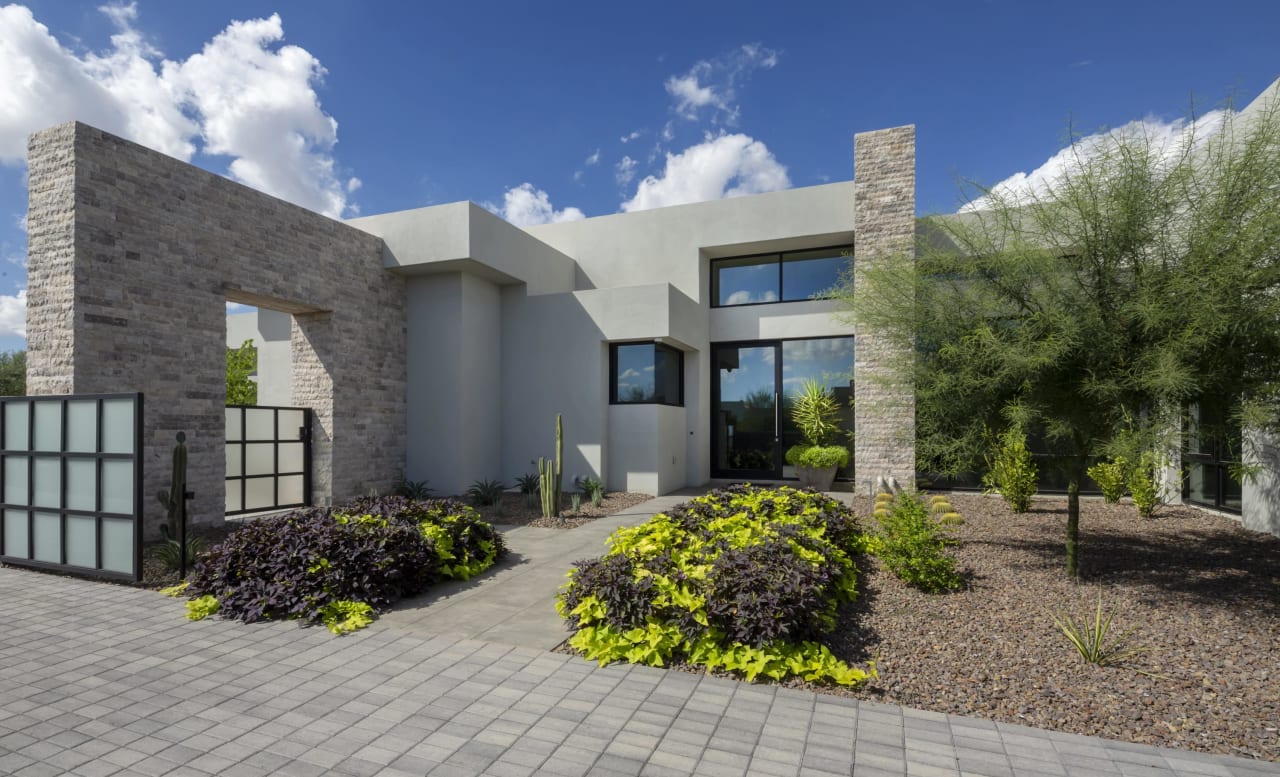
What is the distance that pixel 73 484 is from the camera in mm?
6289

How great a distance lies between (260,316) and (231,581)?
11625 mm

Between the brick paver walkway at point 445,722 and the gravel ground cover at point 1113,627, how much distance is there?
25cm

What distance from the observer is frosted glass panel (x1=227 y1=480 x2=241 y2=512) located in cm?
932

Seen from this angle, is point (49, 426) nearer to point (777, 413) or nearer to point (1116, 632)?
point (1116, 632)

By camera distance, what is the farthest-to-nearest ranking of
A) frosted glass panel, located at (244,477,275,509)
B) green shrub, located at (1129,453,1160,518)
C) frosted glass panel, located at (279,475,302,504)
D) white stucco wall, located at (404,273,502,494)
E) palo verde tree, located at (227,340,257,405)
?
palo verde tree, located at (227,340,257,405) < white stucco wall, located at (404,273,502,494) < frosted glass panel, located at (279,475,302,504) < frosted glass panel, located at (244,477,275,509) < green shrub, located at (1129,453,1160,518)

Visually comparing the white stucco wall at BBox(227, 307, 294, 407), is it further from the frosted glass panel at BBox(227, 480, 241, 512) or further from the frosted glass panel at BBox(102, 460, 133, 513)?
the frosted glass panel at BBox(102, 460, 133, 513)

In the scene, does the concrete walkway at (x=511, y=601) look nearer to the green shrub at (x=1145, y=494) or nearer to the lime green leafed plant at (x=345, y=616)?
the lime green leafed plant at (x=345, y=616)

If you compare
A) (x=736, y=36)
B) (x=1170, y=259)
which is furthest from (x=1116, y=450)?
(x=736, y=36)

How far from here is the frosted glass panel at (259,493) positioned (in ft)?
31.5

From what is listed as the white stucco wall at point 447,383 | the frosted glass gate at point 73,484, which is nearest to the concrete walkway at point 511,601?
the frosted glass gate at point 73,484

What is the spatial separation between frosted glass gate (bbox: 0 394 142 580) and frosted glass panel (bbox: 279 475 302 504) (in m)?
3.53

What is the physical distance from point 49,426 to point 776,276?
11560 mm

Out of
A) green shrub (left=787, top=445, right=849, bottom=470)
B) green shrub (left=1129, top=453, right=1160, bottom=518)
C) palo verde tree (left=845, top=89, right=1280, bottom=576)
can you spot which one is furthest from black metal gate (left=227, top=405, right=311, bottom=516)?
green shrub (left=1129, top=453, right=1160, bottom=518)

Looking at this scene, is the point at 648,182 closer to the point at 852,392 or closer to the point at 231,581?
the point at 852,392
